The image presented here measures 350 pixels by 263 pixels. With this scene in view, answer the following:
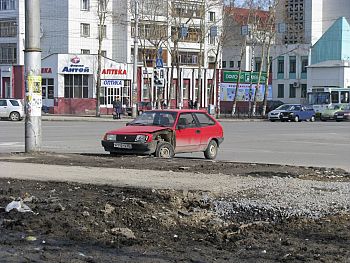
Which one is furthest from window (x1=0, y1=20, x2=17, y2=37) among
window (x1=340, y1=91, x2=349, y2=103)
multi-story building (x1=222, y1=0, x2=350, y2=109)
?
window (x1=340, y1=91, x2=349, y2=103)

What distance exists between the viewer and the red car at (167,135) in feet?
55.4

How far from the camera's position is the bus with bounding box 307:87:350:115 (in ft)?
204

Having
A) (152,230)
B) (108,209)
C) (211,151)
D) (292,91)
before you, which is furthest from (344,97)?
(152,230)

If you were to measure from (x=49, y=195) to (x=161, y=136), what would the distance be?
302 inches

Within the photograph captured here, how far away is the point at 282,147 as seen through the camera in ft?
80.1

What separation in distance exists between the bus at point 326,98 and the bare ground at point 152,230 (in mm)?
54111

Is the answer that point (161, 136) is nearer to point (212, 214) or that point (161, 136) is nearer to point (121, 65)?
point (212, 214)

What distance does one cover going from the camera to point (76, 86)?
63312mm

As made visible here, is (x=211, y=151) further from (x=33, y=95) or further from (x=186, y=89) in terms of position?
(x=186, y=89)

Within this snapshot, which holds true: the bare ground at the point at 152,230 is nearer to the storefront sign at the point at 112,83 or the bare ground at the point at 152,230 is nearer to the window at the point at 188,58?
the storefront sign at the point at 112,83

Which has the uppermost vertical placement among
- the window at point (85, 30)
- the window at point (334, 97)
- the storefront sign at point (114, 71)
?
Result: the window at point (85, 30)

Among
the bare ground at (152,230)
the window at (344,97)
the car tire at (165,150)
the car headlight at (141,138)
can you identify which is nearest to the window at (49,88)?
the window at (344,97)

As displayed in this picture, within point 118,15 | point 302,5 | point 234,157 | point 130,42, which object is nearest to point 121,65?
point 118,15

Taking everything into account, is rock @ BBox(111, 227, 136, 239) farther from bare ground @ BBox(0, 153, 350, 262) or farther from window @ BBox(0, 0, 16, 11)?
window @ BBox(0, 0, 16, 11)
